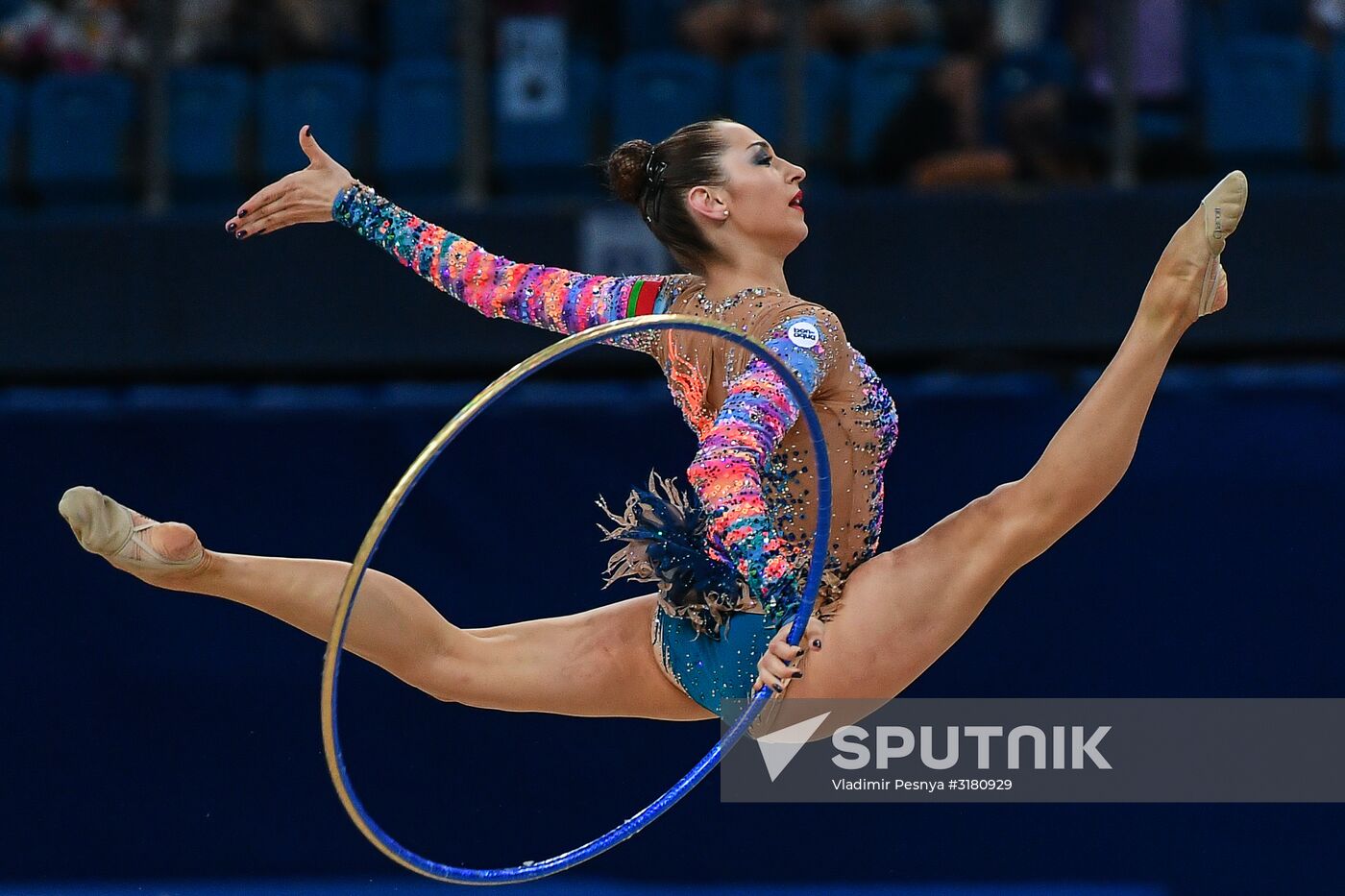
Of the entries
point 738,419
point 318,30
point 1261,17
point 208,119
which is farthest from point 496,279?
point 1261,17

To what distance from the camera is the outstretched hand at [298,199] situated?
3.68m

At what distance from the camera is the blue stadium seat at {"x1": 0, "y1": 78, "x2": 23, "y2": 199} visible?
635cm

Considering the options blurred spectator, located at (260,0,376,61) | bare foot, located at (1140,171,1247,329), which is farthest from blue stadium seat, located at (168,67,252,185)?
bare foot, located at (1140,171,1247,329)

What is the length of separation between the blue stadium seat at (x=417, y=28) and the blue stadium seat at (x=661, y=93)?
64cm

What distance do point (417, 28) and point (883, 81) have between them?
5.36ft

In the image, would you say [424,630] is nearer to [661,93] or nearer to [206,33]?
[661,93]

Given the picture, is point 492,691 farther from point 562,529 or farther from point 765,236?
point 562,529

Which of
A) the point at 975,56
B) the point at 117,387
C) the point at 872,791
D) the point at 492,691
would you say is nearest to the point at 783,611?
the point at 492,691

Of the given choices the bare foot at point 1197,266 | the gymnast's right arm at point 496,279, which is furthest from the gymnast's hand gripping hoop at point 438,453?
the bare foot at point 1197,266

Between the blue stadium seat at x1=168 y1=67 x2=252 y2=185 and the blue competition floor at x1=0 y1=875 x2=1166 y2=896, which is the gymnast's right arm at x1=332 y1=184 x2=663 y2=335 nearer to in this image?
the blue competition floor at x1=0 y1=875 x2=1166 y2=896

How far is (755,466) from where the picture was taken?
2.95m

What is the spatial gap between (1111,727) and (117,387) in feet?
11.6

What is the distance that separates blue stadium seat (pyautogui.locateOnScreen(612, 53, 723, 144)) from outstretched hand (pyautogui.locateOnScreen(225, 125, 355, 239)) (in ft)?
8.03

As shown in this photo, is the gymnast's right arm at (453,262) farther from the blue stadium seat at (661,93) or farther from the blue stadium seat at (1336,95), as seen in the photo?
the blue stadium seat at (1336,95)
